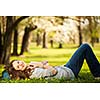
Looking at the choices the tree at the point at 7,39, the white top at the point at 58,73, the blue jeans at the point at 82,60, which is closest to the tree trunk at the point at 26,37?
the tree at the point at 7,39

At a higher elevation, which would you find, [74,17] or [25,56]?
[74,17]

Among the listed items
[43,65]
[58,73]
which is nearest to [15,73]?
[43,65]

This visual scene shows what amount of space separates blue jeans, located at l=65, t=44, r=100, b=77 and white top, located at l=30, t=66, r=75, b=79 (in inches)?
1.7

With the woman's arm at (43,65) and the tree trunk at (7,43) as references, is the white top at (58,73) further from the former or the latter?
the tree trunk at (7,43)

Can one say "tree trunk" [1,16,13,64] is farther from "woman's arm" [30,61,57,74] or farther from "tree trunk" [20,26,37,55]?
"woman's arm" [30,61,57,74]

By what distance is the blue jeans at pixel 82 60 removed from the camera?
3.27m

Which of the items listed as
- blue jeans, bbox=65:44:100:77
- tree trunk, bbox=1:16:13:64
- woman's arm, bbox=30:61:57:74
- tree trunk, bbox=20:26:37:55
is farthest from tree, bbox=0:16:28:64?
blue jeans, bbox=65:44:100:77

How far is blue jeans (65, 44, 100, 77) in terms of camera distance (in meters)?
3.27

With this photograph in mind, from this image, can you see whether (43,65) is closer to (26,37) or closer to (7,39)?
(26,37)

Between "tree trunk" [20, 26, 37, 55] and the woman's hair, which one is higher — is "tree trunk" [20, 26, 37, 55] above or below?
above

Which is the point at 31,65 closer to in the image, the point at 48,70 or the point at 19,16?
the point at 48,70
